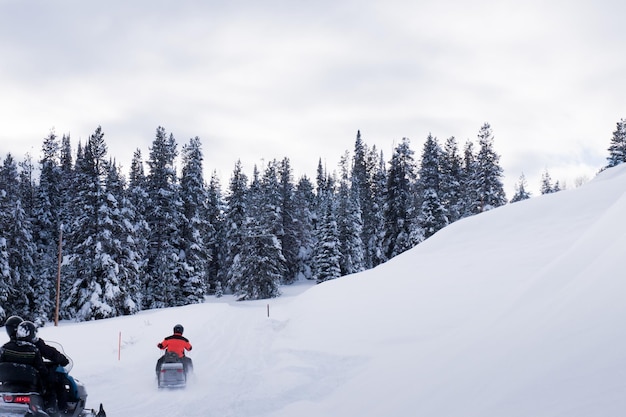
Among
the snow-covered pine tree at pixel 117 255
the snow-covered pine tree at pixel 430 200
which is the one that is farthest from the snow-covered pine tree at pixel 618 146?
the snow-covered pine tree at pixel 117 255

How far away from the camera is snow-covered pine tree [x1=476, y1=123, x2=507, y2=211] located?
169 feet

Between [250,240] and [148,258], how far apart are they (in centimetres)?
1157

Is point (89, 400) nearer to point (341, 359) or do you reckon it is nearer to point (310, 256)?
point (341, 359)

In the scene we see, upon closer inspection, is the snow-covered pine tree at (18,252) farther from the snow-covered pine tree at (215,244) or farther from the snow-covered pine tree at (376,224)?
the snow-covered pine tree at (376,224)

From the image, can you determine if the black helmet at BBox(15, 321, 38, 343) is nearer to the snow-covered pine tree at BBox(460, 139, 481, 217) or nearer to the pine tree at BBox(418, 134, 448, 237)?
the pine tree at BBox(418, 134, 448, 237)

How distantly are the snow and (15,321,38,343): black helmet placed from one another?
3.20m

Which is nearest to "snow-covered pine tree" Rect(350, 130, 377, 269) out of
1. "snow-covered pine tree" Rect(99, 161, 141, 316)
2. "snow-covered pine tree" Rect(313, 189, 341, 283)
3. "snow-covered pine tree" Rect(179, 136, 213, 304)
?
"snow-covered pine tree" Rect(313, 189, 341, 283)

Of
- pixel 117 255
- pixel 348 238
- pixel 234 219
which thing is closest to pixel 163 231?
pixel 117 255

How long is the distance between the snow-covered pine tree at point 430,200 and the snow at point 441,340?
23632mm

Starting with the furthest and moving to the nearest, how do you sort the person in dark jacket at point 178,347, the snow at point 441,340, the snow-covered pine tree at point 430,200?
the snow-covered pine tree at point 430,200
the person in dark jacket at point 178,347
the snow at point 441,340

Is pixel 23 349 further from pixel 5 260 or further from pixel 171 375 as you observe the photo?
pixel 5 260

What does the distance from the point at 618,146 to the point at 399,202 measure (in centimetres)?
3107

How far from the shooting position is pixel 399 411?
6668mm

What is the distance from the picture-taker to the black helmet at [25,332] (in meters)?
6.13
